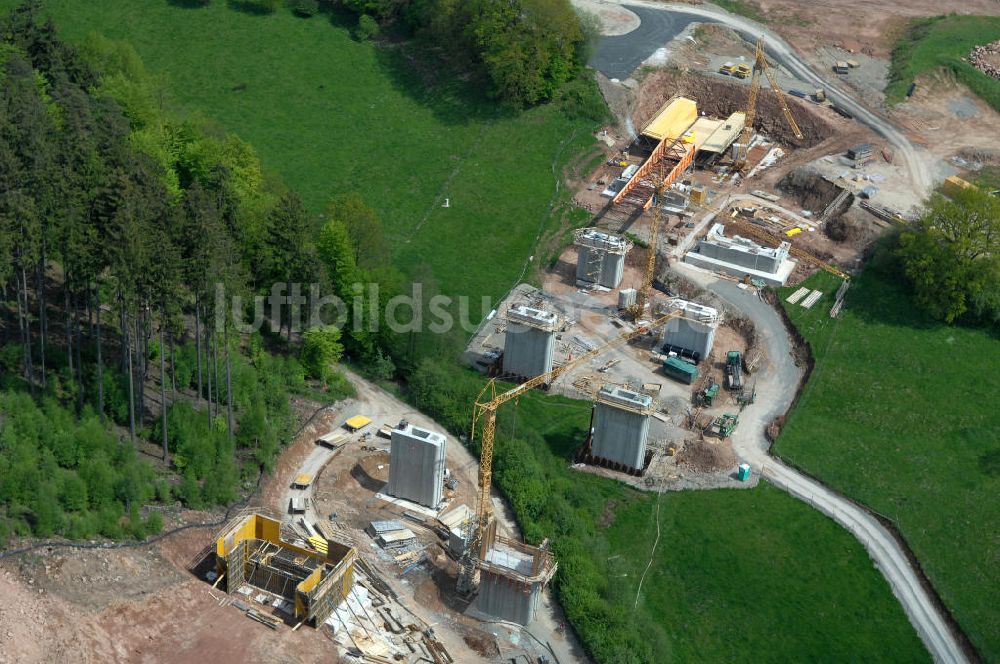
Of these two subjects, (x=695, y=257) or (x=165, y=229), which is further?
(x=695, y=257)

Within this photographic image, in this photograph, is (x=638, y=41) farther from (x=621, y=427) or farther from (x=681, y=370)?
(x=621, y=427)

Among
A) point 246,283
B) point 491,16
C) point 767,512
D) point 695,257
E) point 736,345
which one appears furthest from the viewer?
point 491,16

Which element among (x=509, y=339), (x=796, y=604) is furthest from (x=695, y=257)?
(x=796, y=604)

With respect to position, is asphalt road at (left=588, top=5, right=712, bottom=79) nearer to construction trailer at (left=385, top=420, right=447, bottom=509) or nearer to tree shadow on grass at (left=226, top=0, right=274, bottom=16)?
tree shadow on grass at (left=226, top=0, right=274, bottom=16)

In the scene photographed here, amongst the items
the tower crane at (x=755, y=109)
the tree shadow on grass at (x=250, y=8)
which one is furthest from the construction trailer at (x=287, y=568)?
the tree shadow on grass at (x=250, y=8)

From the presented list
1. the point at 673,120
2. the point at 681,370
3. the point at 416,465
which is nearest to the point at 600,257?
the point at 681,370

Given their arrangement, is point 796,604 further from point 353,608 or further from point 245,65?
point 245,65

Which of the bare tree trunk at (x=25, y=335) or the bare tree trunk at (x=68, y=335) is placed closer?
the bare tree trunk at (x=68, y=335)

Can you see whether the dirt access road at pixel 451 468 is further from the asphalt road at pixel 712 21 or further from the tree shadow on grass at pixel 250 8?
the tree shadow on grass at pixel 250 8
